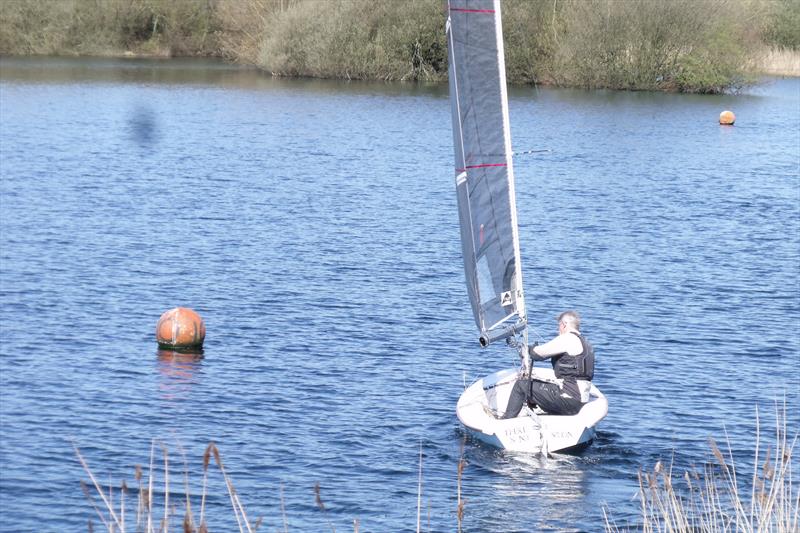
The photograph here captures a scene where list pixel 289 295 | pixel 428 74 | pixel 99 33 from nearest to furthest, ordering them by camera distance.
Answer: pixel 289 295 < pixel 428 74 < pixel 99 33

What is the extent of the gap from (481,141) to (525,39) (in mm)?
58220

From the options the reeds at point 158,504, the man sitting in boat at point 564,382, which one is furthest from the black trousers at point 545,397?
the reeds at point 158,504

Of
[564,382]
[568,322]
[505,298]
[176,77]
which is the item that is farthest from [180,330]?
[176,77]

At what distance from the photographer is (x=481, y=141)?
14953 millimetres

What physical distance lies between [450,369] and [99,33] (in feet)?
239

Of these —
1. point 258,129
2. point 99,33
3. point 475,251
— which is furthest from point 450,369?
point 99,33

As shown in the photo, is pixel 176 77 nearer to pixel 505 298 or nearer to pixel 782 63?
pixel 782 63

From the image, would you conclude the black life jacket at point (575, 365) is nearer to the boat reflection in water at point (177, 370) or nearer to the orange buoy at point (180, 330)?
the boat reflection in water at point (177, 370)

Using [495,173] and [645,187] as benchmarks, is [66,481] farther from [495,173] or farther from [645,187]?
[645,187]

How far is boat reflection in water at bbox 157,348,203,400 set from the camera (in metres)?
16.6

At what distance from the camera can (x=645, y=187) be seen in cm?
3925

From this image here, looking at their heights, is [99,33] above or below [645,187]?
above

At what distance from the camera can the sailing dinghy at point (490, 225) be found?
14.3m

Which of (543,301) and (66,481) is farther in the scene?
(543,301)
